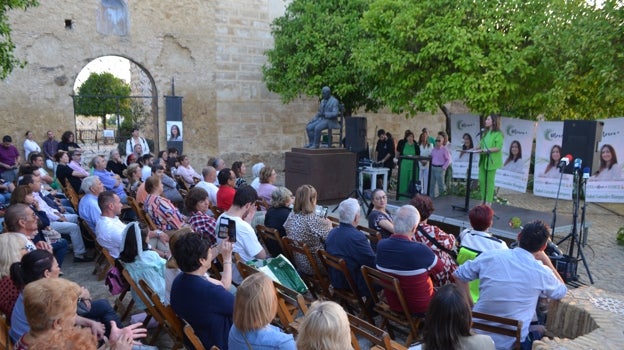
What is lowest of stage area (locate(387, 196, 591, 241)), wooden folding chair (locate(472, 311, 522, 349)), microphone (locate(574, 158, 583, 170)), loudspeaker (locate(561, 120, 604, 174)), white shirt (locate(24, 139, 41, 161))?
stage area (locate(387, 196, 591, 241))

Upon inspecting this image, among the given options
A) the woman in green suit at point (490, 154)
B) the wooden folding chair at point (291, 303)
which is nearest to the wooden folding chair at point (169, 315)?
the wooden folding chair at point (291, 303)

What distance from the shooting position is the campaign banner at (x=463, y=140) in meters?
9.73

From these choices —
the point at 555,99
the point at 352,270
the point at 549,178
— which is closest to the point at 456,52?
the point at 555,99

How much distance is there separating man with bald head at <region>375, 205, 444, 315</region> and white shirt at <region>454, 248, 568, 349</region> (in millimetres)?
432

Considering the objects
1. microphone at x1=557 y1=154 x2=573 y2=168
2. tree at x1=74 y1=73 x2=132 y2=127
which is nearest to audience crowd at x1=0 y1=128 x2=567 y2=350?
microphone at x1=557 y1=154 x2=573 y2=168

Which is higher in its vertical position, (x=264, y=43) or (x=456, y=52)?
(x=264, y=43)

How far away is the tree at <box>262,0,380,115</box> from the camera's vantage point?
1230 centimetres

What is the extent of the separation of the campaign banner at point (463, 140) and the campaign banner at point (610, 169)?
214cm

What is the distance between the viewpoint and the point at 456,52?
8844 millimetres

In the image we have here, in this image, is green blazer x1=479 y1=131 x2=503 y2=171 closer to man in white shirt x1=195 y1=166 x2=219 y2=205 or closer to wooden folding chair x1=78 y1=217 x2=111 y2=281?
man in white shirt x1=195 y1=166 x2=219 y2=205

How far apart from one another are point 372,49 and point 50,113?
757 cm

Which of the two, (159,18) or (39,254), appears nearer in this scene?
(39,254)

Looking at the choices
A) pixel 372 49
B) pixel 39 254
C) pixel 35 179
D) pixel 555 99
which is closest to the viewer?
pixel 39 254

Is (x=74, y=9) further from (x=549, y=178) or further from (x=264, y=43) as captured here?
(x=549, y=178)
